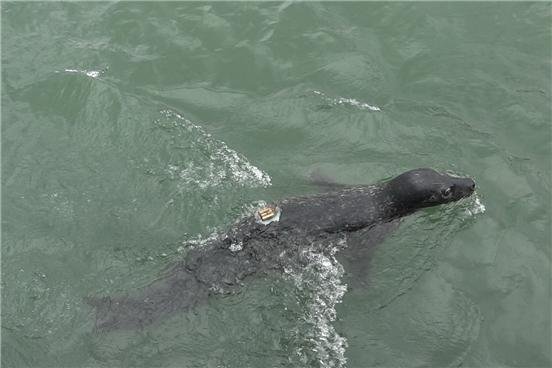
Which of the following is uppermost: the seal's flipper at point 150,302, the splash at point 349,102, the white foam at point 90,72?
the white foam at point 90,72

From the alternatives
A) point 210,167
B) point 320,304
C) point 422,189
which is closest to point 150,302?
point 320,304

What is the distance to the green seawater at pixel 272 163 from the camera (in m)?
8.75

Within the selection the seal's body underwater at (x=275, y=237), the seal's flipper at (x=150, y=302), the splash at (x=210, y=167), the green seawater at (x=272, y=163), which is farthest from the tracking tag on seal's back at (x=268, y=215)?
the splash at (x=210, y=167)

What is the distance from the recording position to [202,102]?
1244cm

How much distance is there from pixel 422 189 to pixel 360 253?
1.50 m

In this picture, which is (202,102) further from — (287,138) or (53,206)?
(53,206)

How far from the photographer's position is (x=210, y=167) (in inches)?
431

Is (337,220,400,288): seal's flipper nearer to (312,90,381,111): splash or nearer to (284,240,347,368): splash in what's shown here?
(284,240,347,368): splash

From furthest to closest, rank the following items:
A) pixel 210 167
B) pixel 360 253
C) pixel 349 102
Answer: pixel 349 102 < pixel 210 167 < pixel 360 253

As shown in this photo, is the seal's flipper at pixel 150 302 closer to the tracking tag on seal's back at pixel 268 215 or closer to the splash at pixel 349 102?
the tracking tag on seal's back at pixel 268 215

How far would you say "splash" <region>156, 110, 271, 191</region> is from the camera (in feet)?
35.1

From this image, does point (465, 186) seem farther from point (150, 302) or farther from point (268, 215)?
point (150, 302)

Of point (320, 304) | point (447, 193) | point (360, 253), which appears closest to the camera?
point (320, 304)

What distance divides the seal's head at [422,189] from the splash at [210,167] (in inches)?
96.9
